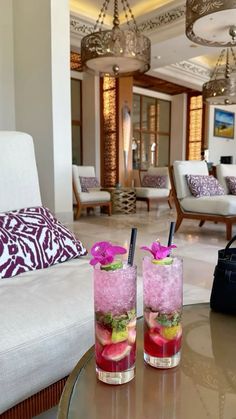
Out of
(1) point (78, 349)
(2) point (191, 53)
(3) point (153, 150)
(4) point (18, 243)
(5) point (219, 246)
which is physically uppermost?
(2) point (191, 53)

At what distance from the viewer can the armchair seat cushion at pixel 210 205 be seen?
383cm

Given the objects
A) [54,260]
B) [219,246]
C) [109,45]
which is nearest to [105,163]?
[109,45]

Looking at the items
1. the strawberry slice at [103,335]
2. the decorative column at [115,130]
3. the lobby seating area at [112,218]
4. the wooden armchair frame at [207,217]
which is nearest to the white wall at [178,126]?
the lobby seating area at [112,218]

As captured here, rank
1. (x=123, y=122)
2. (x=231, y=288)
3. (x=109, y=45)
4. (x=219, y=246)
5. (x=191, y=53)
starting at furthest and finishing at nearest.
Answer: (x=123, y=122) < (x=191, y=53) < (x=109, y=45) < (x=219, y=246) < (x=231, y=288)

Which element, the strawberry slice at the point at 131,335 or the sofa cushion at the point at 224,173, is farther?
the sofa cushion at the point at 224,173

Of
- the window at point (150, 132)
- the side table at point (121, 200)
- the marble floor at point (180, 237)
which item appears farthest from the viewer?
the window at point (150, 132)

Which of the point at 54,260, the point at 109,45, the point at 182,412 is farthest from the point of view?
the point at 109,45

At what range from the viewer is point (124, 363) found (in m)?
0.65

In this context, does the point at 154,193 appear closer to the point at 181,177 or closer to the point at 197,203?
the point at 181,177

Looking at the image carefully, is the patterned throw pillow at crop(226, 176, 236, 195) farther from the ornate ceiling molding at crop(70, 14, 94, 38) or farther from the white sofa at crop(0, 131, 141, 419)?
the white sofa at crop(0, 131, 141, 419)

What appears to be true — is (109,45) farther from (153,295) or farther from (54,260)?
(153,295)

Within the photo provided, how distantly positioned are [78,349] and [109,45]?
12.3 feet

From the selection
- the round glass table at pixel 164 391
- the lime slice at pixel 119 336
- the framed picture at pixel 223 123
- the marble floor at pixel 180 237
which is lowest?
the marble floor at pixel 180 237

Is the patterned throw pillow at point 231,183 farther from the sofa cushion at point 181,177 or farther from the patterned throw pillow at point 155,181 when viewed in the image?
the patterned throw pillow at point 155,181
